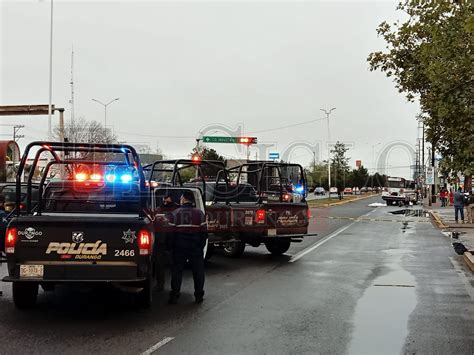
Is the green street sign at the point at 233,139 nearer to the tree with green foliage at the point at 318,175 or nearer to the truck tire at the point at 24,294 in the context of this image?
the truck tire at the point at 24,294

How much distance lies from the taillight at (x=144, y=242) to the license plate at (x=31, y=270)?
1275mm

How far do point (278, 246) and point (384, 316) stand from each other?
697 cm

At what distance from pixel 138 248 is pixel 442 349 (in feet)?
12.8

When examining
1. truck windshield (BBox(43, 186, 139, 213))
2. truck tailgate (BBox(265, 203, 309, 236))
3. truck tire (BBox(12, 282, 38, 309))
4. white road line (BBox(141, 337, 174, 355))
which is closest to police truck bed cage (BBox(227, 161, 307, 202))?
truck tailgate (BBox(265, 203, 309, 236))

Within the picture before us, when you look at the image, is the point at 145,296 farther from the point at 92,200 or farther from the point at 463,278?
the point at 463,278

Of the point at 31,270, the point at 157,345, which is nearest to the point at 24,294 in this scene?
the point at 31,270

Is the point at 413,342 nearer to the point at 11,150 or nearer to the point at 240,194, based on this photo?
the point at 240,194

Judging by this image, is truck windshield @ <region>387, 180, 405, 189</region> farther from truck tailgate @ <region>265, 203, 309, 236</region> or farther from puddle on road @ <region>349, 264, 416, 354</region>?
puddle on road @ <region>349, 264, 416, 354</region>

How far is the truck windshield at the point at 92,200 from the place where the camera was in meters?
8.45

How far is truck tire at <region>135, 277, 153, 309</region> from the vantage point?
7820 mm

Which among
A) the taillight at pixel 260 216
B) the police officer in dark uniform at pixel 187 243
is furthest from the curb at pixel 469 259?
the police officer in dark uniform at pixel 187 243

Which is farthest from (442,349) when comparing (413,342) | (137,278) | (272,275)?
(272,275)

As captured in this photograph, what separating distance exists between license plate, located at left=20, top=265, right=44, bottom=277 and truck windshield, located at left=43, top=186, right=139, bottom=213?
61.4 inches

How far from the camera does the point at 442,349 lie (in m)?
6.18
